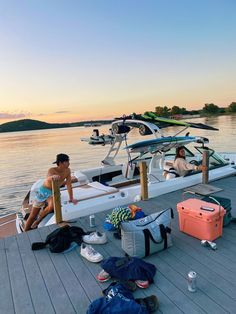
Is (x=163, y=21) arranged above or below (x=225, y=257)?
above

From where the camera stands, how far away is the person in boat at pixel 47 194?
16.6ft

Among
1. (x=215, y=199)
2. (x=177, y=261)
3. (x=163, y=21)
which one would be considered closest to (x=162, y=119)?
(x=215, y=199)

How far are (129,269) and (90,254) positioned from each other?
76 centimetres

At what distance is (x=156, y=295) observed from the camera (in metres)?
2.67

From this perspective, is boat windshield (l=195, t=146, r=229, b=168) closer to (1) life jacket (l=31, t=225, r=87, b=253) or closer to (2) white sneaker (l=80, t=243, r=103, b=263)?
(1) life jacket (l=31, t=225, r=87, b=253)

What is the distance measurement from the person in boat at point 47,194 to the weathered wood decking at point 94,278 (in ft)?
3.25

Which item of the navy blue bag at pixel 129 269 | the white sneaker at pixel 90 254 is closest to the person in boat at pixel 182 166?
the white sneaker at pixel 90 254

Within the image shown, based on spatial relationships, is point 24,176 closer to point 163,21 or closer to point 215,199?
point 163,21

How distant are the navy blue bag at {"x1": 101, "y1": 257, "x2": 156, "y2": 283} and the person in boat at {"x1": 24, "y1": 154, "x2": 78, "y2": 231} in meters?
2.47

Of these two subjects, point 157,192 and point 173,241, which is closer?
point 173,241

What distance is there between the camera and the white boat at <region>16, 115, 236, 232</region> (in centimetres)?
551

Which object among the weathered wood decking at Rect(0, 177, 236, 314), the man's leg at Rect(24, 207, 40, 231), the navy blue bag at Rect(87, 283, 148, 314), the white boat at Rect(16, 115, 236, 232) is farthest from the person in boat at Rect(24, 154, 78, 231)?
the navy blue bag at Rect(87, 283, 148, 314)

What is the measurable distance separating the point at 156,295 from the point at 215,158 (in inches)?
Answer: 243

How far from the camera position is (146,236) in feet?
11.1
